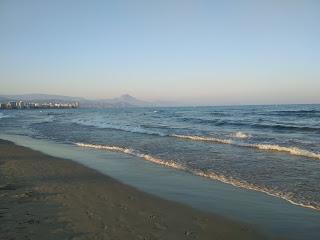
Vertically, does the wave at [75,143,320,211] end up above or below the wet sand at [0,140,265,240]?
below

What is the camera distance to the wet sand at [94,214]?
19.8 ft

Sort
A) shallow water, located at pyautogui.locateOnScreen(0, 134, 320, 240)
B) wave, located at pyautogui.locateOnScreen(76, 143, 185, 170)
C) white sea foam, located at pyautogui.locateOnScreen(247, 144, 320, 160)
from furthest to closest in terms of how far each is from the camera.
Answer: white sea foam, located at pyautogui.locateOnScreen(247, 144, 320, 160) → wave, located at pyautogui.locateOnScreen(76, 143, 185, 170) → shallow water, located at pyautogui.locateOnScreen(0, 134, 320, 240)

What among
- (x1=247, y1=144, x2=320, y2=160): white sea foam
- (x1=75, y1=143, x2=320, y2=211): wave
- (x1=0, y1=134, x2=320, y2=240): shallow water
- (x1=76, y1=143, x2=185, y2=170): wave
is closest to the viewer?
(x1=0, y1=134, x2=320, y2=240): shallow water

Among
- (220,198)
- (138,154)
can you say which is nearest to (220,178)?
(220,198)

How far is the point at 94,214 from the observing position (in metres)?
7.06

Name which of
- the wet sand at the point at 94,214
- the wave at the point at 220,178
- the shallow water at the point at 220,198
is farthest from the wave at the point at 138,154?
the wet sand at the point at 94,214

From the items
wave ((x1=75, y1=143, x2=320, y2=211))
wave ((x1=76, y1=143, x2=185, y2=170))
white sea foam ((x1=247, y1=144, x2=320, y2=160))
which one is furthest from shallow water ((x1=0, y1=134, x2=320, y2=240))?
white sea foam ((x1=247, y1=144, x2=320, y2=160))

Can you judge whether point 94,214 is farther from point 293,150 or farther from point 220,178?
point 293,150

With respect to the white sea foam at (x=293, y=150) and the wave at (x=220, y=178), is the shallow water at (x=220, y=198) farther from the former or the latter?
the white sea foam at (x=293, y=150)

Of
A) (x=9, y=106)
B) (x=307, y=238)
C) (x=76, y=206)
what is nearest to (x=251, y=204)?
(x=307, y=238)

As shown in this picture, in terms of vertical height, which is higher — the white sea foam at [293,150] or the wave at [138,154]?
the white sea foam at [293,150]

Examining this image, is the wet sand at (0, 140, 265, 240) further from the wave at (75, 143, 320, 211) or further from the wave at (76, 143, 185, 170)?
the wave at (76, 143, 185, 170)

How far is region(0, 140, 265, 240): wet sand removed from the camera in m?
6.04

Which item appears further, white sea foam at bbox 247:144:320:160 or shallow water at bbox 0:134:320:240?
white sea foam at bbox 247:144:320:160
